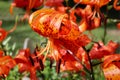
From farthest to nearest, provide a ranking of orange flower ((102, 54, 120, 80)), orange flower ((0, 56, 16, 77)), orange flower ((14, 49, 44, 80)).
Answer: orange flower ((14, 49, 44, 80)) < orange flower ((0, 56, 16, 77)) < orange flower ((102, 54, 120, 80))

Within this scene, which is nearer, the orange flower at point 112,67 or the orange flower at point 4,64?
the orange flower at point 112,67

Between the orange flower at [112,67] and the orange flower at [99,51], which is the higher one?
the orange flower at [112,67]

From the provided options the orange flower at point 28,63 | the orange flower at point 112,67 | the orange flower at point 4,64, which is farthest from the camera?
the orange flower at point 28,63

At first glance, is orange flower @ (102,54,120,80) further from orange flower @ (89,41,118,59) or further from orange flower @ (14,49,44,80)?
orange flower @ (14,49,44,80)

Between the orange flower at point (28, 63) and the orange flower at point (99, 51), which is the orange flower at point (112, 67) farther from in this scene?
the orange flower at point (28, 63)

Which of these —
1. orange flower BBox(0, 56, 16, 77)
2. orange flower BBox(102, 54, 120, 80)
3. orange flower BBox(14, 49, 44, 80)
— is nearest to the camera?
orange flower BBox(102, 54, 120, 80)

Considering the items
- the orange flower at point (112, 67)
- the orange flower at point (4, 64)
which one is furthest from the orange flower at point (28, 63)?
the orange flower at point (112, 67)

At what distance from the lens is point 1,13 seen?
12047mm

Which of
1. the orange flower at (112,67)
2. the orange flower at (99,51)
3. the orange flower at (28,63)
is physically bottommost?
the orange flower at (28,63)

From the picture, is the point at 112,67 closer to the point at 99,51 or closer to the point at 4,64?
the point at 99,51

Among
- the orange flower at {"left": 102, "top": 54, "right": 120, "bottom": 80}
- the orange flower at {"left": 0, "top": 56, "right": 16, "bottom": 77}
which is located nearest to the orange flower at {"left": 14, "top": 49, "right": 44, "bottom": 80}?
the orange flower at {"left": 0, "top": 56, "right": 16, "bottom": 77}

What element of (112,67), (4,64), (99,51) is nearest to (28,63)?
(4,64)

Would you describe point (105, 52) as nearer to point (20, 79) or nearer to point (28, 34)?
point (20, 79)

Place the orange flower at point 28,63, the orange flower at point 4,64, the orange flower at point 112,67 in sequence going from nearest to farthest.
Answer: the orange flower at point 112,67 → the orange flower at point 4,64 → the orange flower at point 28,63
